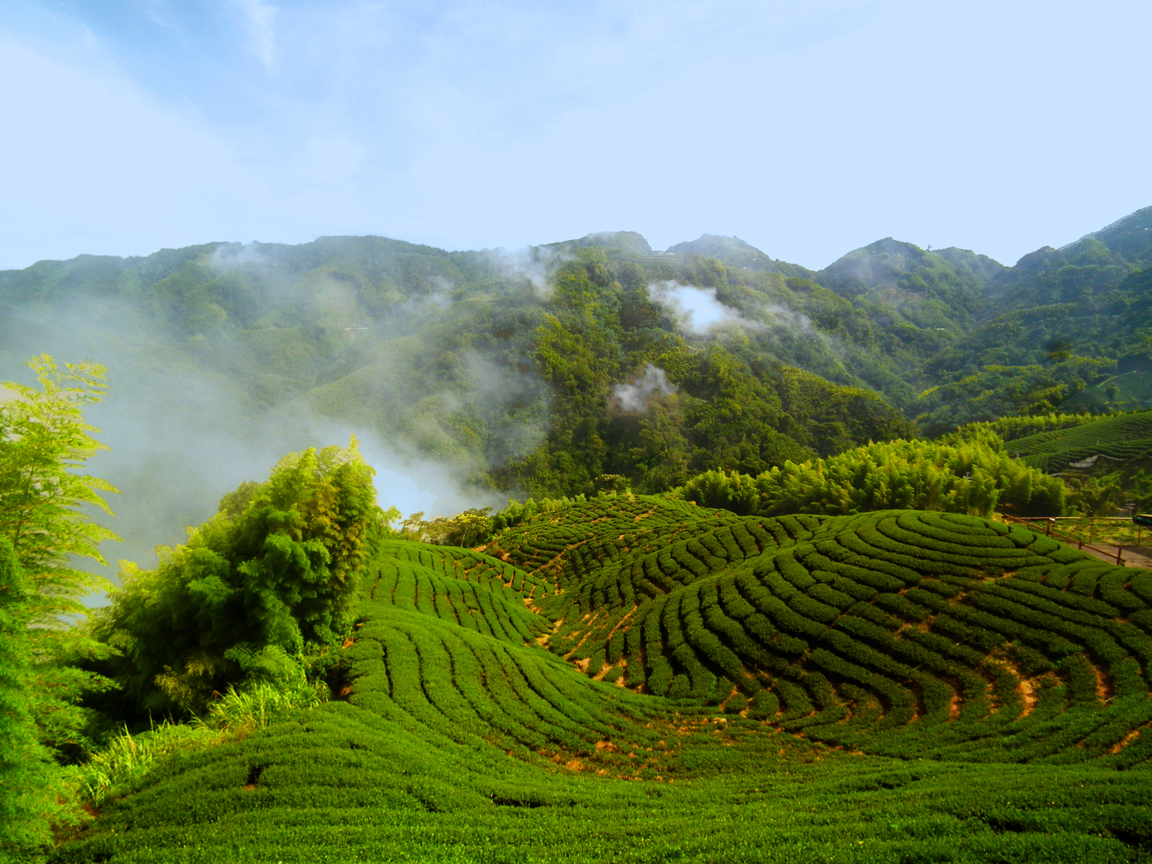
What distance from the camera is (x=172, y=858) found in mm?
6113

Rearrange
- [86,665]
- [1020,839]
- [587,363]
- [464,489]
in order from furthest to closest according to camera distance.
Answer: [587,363], [464,489], [86,665], [1020,839]

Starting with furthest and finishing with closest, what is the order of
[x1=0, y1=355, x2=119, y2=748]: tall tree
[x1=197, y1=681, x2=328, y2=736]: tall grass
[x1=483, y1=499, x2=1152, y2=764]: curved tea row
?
[x1=483, y1=499, x2=1152, y2=764]: curved tea row → [x1=197, y1=681, x2=328, y2=736]: tall grass → [x1=0, y1=355, x2=119, y2=748]: tall tree

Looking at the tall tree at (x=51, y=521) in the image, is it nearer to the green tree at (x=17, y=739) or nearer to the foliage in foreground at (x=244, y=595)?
the green tree at (x=17, y=739)

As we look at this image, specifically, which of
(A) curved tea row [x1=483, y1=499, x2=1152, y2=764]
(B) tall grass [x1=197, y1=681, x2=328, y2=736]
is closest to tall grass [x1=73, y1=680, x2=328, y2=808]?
(B) tall grass [x1=197, y1=681, x2=328, y2=736]

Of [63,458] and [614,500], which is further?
[614,500]

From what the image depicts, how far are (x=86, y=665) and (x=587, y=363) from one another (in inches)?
5312

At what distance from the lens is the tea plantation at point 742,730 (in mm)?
6496

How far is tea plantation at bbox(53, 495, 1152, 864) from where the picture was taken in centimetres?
650

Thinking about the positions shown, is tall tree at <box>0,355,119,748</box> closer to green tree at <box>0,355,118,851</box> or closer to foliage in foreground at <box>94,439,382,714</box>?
green tree at <box>0,355,118,851</box>

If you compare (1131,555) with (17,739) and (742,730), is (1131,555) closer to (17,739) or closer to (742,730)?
(742,730)

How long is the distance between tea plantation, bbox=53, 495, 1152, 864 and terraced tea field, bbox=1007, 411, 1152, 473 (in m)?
55.4

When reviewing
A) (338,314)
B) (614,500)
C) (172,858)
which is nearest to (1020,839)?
(172,858)

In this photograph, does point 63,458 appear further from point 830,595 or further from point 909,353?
point 909,353


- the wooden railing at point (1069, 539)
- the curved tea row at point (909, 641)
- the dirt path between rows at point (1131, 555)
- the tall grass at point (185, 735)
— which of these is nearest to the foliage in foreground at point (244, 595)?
the tall grass at point (185, 735)
